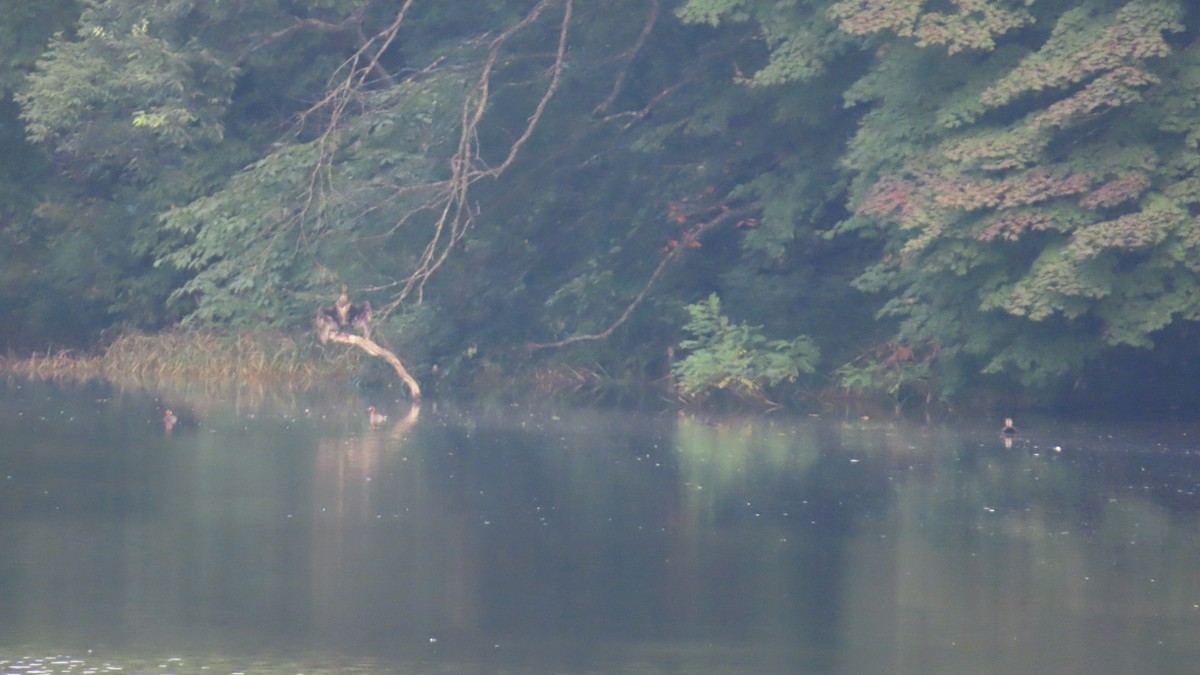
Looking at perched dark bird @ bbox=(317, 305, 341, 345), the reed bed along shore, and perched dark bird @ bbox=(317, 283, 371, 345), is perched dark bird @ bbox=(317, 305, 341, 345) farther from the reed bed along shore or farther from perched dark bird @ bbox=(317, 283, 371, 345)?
the reed bed along shore

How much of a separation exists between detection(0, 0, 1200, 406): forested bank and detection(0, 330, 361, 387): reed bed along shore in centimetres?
46

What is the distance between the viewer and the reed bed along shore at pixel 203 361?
28062 mm

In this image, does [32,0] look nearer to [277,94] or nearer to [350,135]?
[277,94]

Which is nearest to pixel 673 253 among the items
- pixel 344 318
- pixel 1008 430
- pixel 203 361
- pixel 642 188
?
pixel 642 188

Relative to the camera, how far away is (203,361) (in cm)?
2903

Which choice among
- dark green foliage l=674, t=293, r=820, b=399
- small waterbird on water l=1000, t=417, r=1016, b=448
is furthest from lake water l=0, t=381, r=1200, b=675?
dark green foliage l=674, t=293, r=820, b=399

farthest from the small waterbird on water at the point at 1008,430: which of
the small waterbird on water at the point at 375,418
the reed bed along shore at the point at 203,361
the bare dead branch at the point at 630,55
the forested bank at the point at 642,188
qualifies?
the reed bed along shore at the point at 203,361

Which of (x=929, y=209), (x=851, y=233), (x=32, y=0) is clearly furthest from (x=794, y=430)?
(x=32, y=0)

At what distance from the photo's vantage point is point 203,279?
93.7 ft

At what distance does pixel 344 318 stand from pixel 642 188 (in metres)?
5.21

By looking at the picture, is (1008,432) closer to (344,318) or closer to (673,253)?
(673,253)

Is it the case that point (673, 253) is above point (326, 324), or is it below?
above

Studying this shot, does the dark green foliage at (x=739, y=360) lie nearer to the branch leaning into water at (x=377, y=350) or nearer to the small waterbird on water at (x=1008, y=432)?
the branch leaning into water at (x=377, y=350)

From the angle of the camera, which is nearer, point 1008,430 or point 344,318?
point 1008,430
